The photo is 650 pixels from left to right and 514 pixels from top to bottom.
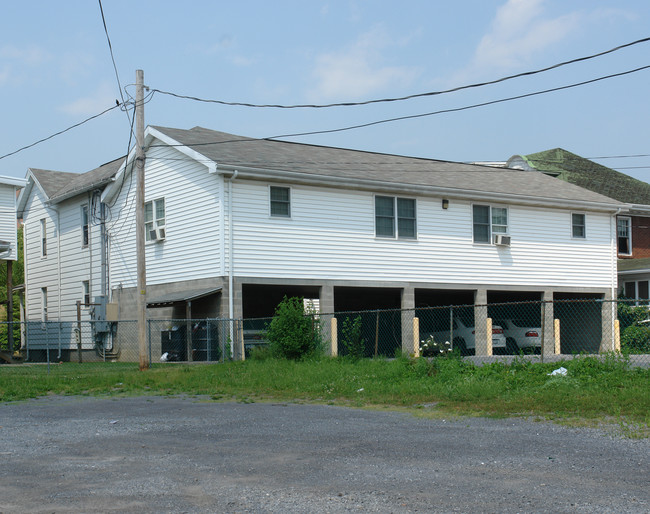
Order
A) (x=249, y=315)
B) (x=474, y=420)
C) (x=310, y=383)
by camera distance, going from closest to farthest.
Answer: (x=474, y=420)
(x=310, y=383)
(x=249, y=315)

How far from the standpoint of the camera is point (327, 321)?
2388 centimetres


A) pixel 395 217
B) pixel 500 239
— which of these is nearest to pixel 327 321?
pixel 395 217

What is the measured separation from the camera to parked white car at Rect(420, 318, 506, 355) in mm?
26562

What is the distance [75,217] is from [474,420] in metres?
24.1

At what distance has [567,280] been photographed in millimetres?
30359

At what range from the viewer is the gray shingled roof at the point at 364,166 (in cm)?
2511

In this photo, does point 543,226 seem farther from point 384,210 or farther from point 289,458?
point 289,458

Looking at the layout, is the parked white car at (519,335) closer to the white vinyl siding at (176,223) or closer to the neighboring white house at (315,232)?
the neighboring white house at (315,232)

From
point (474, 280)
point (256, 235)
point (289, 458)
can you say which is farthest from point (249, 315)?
point (289, 458)

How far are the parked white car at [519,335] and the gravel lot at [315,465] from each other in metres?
16.5

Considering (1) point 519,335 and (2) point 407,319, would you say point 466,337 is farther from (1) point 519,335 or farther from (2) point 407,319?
(2) point 407,319

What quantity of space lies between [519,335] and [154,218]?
1298 cm

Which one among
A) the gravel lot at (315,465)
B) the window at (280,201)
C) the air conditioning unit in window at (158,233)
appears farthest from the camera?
the air conditioning unit in window at (158,233)

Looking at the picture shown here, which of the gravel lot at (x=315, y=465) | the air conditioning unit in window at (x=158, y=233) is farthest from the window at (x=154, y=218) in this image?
the gravel lot at (x=315, y=465)
